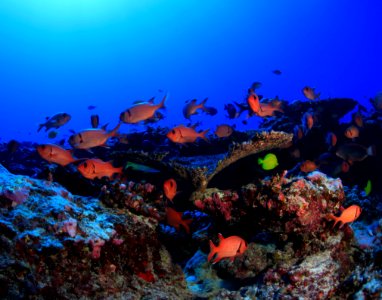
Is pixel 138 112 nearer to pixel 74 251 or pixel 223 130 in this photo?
pixel 223 130

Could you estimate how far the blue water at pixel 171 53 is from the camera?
121 m

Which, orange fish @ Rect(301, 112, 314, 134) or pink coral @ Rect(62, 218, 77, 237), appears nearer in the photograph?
pink coral @ Rect(62, 218, 77, 237)

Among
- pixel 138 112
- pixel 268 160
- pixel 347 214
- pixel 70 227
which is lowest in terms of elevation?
pixel 347 214

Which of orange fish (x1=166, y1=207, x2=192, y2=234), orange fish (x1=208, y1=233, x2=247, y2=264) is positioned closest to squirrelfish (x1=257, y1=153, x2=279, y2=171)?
orange fish (x1=166, y1=207, x2=192, y2=234)

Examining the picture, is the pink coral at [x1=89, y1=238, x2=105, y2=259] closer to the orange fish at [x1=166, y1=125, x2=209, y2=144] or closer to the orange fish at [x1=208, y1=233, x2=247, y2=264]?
the orange fish at [x1=208, y1=233, x2=247, y2=264]

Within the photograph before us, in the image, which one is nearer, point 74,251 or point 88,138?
point 74,251

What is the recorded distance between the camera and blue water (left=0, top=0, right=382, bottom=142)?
121m

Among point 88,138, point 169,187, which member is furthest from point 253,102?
point 88,138

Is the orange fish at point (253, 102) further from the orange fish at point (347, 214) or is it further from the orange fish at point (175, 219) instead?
the orange fish at point (347, 214)

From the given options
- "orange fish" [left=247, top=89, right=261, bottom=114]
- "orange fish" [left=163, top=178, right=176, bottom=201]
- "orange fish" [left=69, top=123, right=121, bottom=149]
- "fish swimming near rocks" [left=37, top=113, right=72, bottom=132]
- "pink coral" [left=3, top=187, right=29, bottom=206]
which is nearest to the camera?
"pink coral" [left=3, top=187, right=29, bottom=206]

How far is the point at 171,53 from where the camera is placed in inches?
6043

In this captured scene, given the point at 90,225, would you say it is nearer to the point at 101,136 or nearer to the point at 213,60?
the point at 101,136

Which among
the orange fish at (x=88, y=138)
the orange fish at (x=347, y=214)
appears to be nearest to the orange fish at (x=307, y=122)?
the orange fish at (x=347, y=214)

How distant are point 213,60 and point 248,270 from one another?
154 meters
